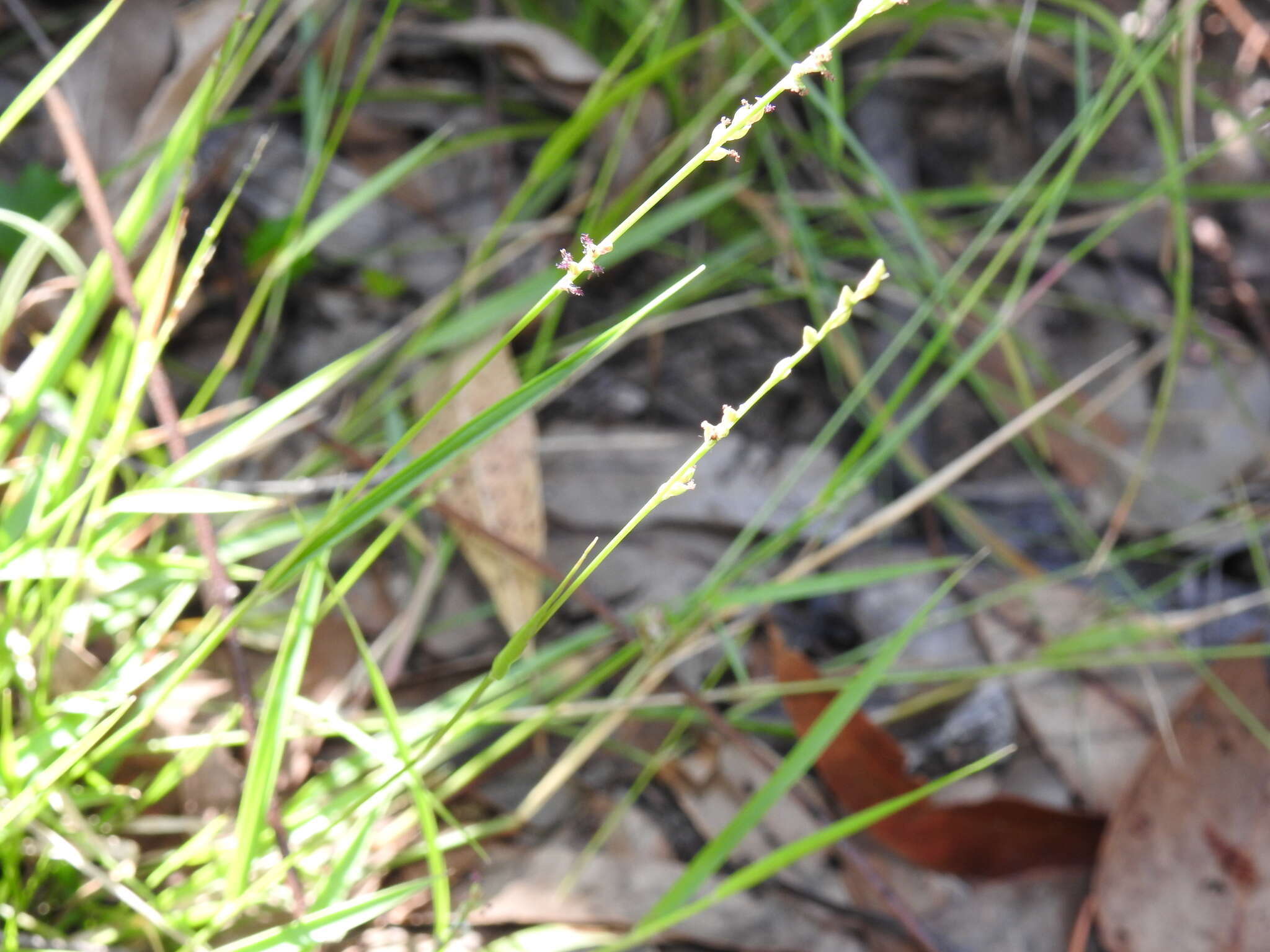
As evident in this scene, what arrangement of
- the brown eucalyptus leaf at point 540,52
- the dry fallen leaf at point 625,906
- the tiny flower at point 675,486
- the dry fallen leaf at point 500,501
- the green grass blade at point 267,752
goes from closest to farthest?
the tiny flower at point 675,486 → the green grass blade at point 267,752 → the dry fallen leaf at point 625,906 → the dry fallen leaf at point 500,501 → the brown eucalyptus leaf at point 540,52

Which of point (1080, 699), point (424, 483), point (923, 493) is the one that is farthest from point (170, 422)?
point (1080, 699)

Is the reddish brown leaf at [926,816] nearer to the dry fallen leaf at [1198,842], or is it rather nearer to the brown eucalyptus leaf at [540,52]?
the dry fallen leaf at [1198,842]

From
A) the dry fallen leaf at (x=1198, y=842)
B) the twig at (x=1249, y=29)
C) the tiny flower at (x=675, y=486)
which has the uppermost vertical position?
the twig at (x=1249, y=29)

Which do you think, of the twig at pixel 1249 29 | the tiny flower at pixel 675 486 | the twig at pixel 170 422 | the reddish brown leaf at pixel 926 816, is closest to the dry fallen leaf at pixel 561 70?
the twig at pixel 170 422

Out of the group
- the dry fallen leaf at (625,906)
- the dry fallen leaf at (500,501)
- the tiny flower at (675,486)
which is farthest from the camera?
the dry fallen leaf at (500,501)

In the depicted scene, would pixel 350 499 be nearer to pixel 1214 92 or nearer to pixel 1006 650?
pixel 1006 650

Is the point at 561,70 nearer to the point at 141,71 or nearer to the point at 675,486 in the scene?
the point at 141,71

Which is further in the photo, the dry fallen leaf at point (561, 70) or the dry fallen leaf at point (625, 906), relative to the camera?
the dry fallen leaf at point (561, 70)
